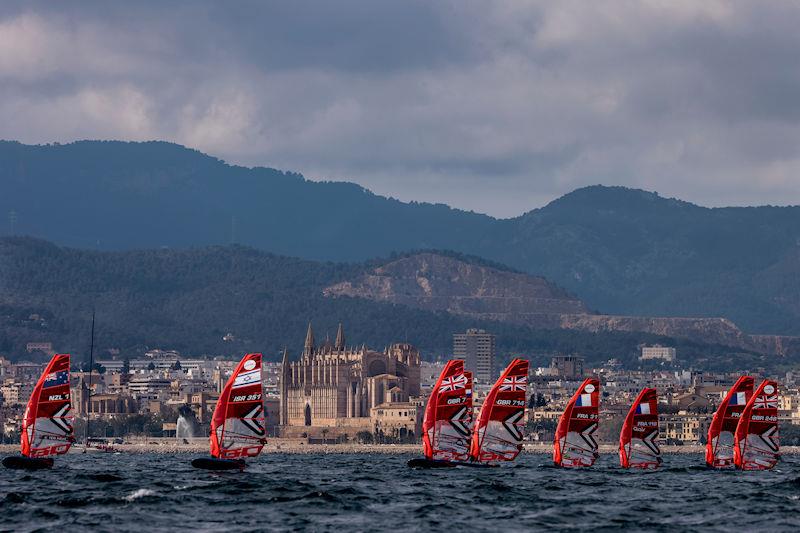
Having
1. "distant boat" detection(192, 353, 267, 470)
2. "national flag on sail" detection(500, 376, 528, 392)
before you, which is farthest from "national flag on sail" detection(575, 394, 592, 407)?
"distant boat" detection(192, 353, 267, 470)

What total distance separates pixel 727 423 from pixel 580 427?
33.3 ft

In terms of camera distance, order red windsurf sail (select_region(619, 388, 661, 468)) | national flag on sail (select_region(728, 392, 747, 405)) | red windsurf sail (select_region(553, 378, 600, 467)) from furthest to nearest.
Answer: national flag on sail (select_region(728, 392, 747, 405)), red windsurf sail (select_region(619, 388, 661, 468)), red windsurf sail (select_region(553, 378, 600, 467))

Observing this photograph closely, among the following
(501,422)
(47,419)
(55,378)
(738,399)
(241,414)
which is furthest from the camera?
(738,399)

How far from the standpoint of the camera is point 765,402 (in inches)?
5192

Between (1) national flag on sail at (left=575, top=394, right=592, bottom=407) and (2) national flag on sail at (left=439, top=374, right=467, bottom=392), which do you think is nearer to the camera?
(1) national flag on sail at (left=575, top=394, right=592, bottom=407)

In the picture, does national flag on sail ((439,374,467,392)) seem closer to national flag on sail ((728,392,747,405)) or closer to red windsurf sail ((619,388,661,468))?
red windsurf sail ((619,388,661,468))

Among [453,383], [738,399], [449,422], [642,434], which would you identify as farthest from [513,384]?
[738,399]

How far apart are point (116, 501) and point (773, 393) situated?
48.3 metres

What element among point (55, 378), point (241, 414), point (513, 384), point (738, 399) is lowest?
point (241, 414)

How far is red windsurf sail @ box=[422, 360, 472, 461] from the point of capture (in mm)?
126938

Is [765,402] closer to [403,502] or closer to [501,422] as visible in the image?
[501,422]

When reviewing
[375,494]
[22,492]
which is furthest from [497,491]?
[22,492]

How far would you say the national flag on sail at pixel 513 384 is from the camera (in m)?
127

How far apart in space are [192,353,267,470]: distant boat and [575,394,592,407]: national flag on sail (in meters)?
18.9
